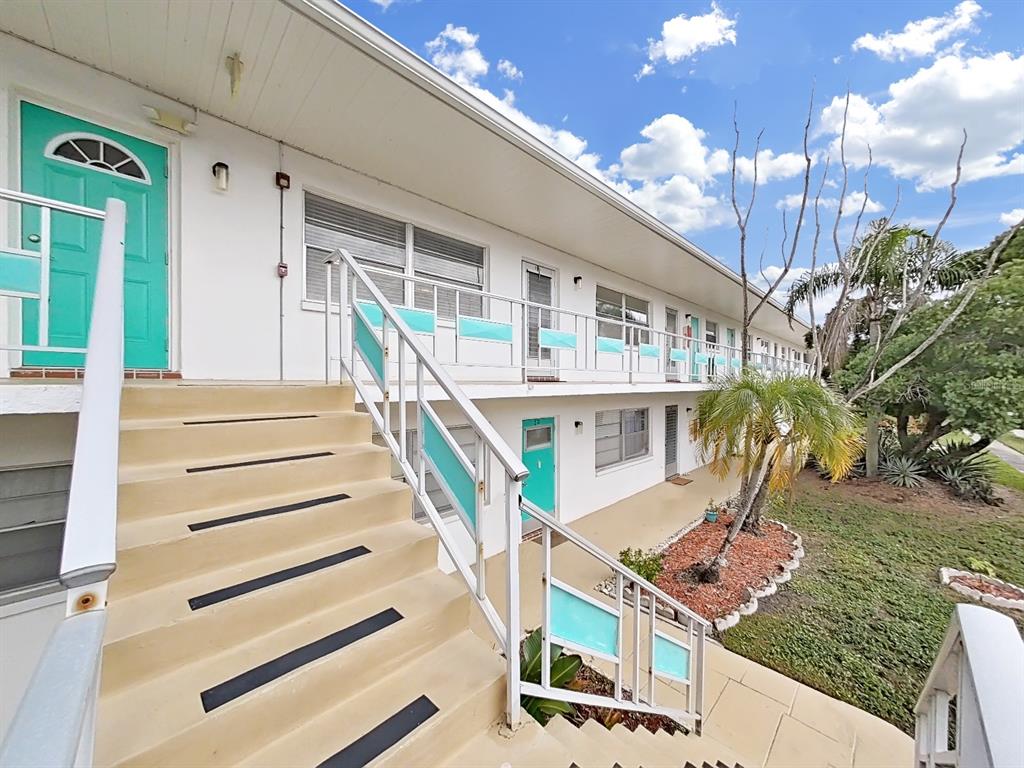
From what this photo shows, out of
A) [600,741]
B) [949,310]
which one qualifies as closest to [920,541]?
[949,310]

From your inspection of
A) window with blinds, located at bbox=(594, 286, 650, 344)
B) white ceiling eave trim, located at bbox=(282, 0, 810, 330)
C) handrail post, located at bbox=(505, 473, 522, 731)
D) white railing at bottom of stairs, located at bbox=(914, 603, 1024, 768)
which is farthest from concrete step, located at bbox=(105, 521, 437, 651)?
window with blinds, located at bbox=(594, 286, 650, 344)

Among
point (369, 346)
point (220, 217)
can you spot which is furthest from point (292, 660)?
point (220, 217)

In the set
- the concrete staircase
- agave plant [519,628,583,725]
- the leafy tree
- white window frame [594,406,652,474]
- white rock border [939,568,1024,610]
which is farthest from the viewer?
the leafy tree

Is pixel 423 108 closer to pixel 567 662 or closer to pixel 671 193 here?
pixel 567 662

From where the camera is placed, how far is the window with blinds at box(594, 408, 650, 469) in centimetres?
787

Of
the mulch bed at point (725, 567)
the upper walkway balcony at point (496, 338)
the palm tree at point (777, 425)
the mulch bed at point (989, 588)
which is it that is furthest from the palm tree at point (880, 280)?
the mulch bed at point (989, 588)

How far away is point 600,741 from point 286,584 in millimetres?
1742

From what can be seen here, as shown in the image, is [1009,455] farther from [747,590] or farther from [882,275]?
[747,590]

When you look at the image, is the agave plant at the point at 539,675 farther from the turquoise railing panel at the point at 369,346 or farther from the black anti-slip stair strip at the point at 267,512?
the turquoise railing panel at the point at 369,346

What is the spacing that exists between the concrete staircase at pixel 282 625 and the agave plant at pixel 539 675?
488mm

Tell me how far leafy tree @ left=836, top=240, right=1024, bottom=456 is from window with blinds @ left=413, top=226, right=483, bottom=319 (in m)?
9.88

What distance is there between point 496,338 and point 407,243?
1.95 metres

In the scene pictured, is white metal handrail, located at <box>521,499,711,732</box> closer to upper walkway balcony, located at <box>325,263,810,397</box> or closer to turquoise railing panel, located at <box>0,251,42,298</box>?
upper walkway balcony, located at <box>325,263,810,397</box>

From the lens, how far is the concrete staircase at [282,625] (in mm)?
1426
